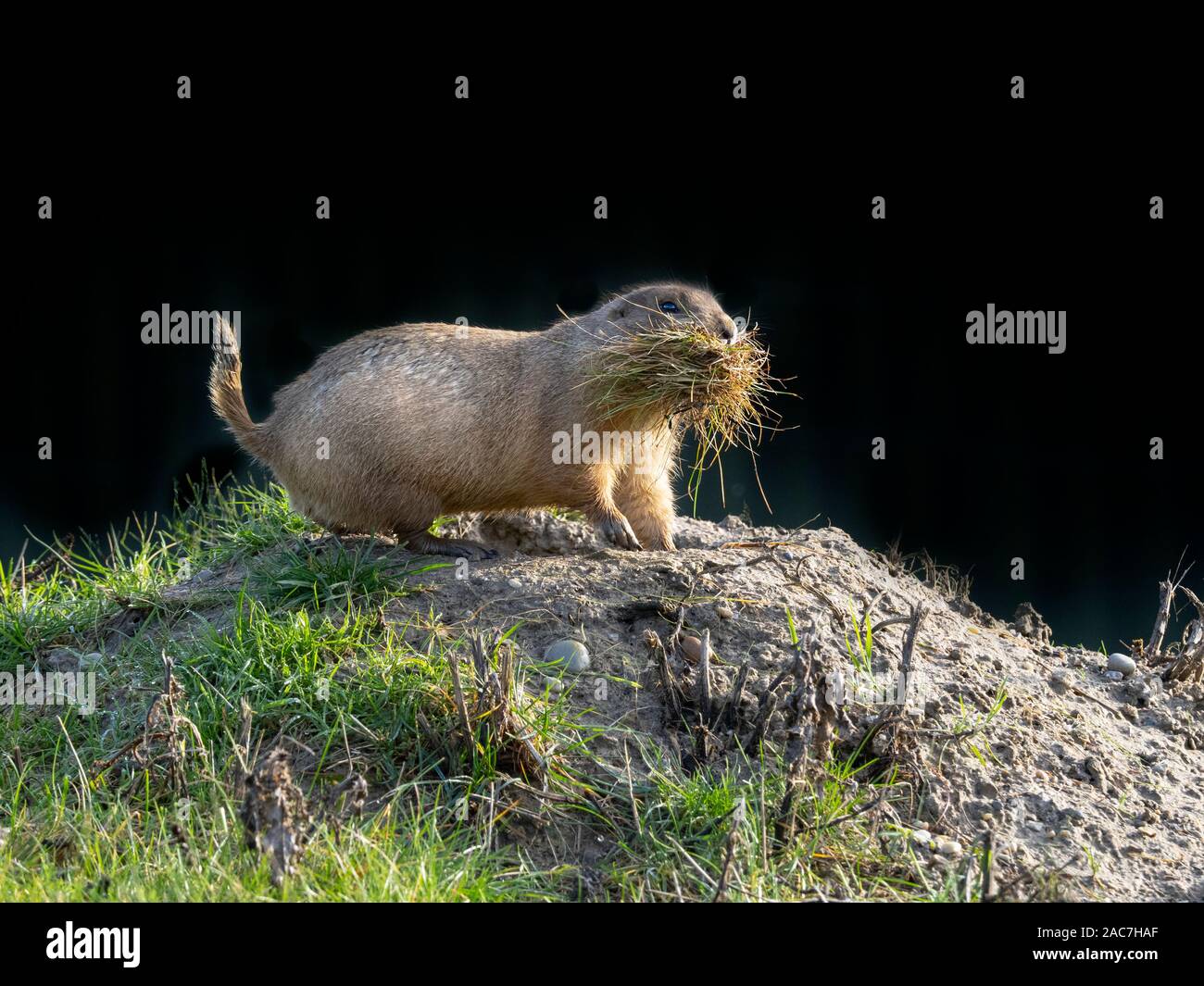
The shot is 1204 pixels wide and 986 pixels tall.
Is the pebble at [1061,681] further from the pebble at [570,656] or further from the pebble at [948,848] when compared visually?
the pebble at [570,656]

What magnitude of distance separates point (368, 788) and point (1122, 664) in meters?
4.22

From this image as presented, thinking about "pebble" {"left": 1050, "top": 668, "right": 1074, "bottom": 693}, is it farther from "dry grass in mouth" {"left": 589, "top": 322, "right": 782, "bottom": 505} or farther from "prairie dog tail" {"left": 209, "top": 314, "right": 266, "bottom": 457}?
"prairie dog tail" {"left": 209, "top": 314, "right": 266, "bottom": 457}

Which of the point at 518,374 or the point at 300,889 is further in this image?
the point at 518,374

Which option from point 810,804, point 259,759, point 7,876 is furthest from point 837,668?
point 7,876

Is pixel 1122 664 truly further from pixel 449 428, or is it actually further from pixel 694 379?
pixel 449 428

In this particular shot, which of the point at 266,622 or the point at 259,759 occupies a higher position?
the point at 266,622

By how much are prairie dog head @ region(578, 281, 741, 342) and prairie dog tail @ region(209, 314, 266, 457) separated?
207cm

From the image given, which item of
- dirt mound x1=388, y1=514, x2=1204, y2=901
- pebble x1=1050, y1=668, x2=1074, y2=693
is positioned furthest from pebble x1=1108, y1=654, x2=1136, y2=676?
pebble x1=1050, y1=668, x2=1074, y2=693

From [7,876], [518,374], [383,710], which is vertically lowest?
[7,876]

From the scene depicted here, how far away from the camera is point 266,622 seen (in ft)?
18.6

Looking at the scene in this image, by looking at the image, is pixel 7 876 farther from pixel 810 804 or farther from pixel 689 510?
pixel 689 510

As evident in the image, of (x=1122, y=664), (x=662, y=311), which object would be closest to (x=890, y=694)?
(x=1122, y=664)

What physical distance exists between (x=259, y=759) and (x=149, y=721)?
0.46 m

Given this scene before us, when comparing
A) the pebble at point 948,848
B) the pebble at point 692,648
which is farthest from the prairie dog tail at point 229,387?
the pebble at point 948,848
